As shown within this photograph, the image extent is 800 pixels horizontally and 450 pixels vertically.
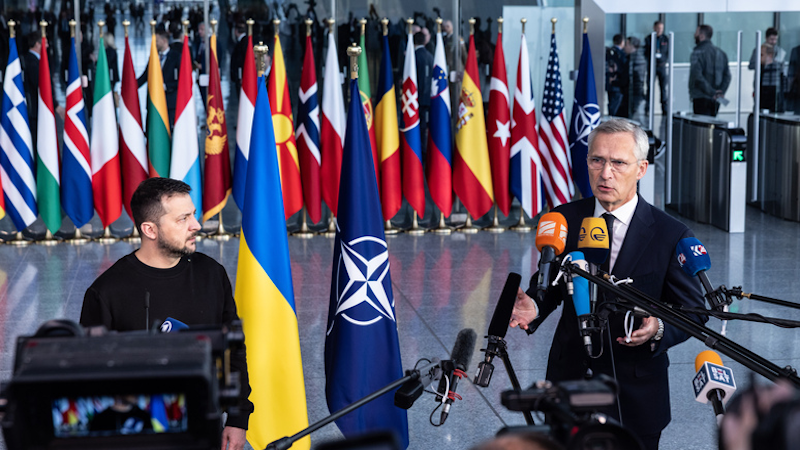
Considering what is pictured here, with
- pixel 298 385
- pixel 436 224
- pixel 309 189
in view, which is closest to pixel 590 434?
pixel 298 385

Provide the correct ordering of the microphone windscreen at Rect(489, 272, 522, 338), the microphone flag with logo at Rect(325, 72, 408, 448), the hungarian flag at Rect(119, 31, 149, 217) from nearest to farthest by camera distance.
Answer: the microphone windscreen at Rect(489, 272, 522, 338), the microphone flag with logo at Rect(325, 72, 408, 448), the hungarian flag at Rect(119, 31, 149, 217)

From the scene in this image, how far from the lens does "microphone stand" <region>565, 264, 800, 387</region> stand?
6.37ft

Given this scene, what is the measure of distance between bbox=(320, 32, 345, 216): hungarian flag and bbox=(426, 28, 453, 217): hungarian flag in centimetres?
98

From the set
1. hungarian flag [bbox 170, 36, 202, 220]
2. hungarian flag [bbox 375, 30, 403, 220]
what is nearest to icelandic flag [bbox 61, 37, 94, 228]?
hungarian flag [bbox 170, 36, 202, 220]

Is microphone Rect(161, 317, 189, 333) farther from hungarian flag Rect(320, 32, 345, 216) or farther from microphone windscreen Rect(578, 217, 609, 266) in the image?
hungarian flag Rect(320, 32, 345, 216)

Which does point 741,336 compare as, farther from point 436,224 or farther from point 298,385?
point 436,224

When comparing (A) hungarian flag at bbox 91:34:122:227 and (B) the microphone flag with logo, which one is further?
(A) hungarian flag at bbox 91:34:122:227

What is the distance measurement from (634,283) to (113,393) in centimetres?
176

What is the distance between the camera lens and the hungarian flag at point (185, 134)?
30.2 ft

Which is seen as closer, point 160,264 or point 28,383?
point 28,383

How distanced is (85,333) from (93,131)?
26.5 ft

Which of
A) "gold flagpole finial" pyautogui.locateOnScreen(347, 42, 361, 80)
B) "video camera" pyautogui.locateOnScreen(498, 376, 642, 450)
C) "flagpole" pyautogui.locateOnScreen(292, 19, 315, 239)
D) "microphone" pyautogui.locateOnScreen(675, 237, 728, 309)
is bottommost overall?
"flagpole" pyautogui.locateOnScreen(292, 19, 315, 239)

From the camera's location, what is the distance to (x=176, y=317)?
302 cm

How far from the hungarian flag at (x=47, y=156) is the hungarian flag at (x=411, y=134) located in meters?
3.54
